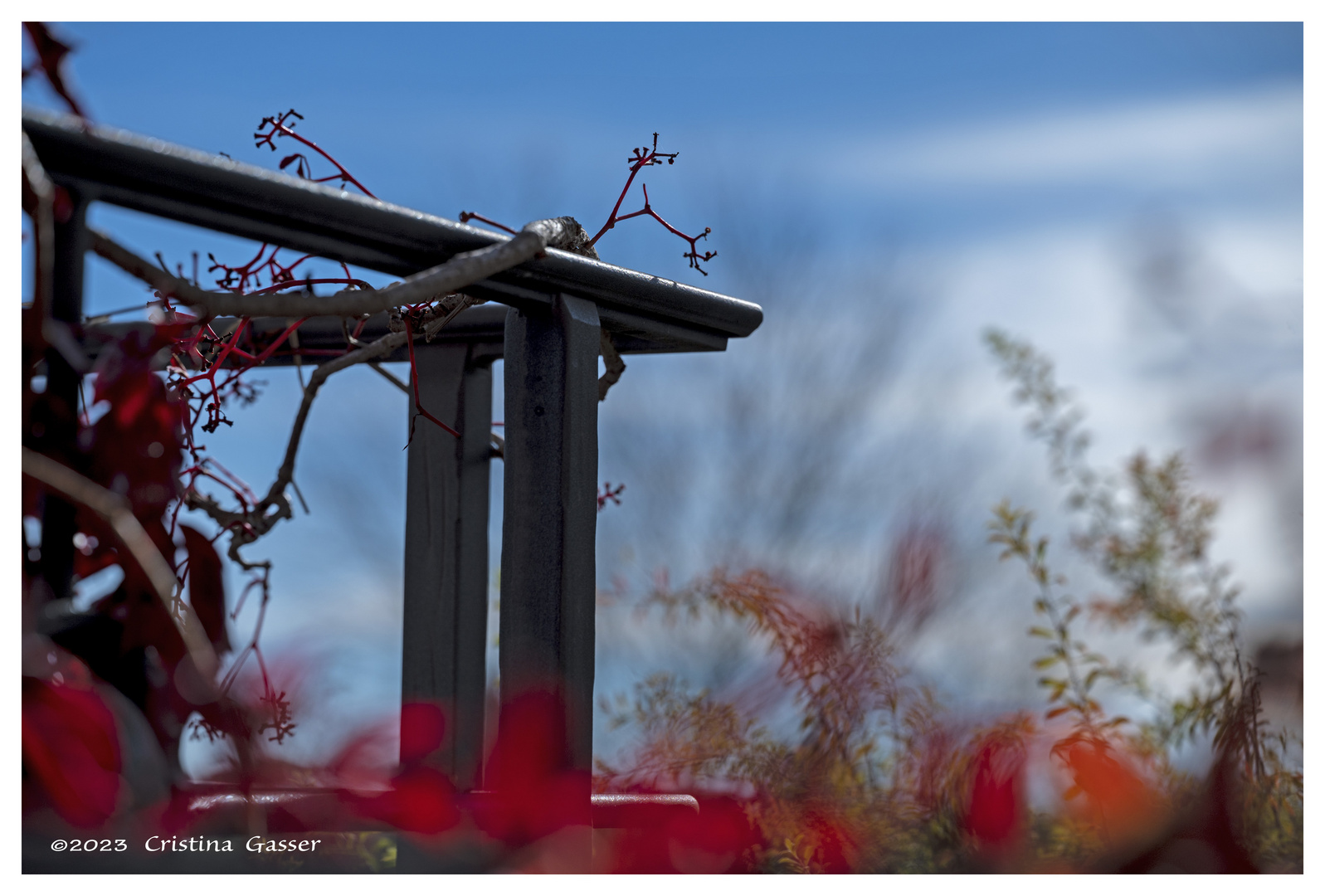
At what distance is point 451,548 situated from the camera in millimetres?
1146

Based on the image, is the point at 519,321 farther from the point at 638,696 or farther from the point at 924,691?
the point at 924,691

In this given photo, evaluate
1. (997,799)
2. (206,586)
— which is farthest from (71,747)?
(997,799)

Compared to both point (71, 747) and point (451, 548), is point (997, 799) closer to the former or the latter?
point (451, 548)

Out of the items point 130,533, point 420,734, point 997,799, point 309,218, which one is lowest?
point 997,799

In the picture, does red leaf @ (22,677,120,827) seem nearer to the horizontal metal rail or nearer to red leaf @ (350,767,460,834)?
the horizontal metal rail

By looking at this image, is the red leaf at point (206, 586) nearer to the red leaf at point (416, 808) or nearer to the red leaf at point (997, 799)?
the red leaf at point (416, 808)

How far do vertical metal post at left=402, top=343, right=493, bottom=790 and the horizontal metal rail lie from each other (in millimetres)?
241

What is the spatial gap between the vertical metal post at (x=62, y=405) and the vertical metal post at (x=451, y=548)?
0.58 meters

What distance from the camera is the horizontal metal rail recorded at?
59 cm

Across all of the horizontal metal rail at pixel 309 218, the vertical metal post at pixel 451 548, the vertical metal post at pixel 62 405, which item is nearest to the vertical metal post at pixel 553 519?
the horizontal metal rail at pixel 309 218

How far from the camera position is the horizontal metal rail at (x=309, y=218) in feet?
1.93

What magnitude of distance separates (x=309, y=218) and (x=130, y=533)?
0.96 ft
